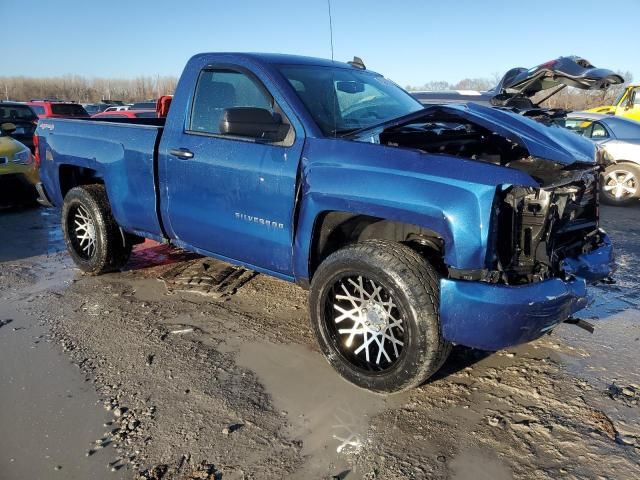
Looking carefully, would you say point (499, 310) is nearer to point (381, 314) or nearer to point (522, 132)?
point (381, 314)

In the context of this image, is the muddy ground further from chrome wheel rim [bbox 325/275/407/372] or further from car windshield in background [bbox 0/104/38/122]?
car windshield in background [bbox 0/104/38/122]

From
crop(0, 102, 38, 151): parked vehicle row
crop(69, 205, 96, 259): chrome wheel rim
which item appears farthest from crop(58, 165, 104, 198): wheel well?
crop(0, 102, 38, 151): parked vehicle row

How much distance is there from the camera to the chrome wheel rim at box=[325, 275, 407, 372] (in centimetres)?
298

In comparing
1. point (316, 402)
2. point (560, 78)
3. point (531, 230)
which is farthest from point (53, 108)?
point (531, 230)

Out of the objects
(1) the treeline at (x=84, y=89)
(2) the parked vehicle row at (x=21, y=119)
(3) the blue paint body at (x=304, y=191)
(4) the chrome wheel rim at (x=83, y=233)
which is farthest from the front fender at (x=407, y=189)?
(1) the treeline at (x=84, y=89)

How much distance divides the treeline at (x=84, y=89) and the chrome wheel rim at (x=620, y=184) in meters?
51.8

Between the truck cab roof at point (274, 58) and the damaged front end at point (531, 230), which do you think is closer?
the damaged front end at point (531, 230)

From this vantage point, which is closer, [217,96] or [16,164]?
[217,96]

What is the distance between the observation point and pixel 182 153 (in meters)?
3.87

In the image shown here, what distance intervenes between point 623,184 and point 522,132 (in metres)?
7.27

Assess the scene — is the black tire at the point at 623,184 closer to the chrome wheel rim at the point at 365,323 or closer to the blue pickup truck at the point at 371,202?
the blue pickup truck at the point at 371,202

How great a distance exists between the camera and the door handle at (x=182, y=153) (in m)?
3.83

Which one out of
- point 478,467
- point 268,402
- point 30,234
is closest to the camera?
point 478,467

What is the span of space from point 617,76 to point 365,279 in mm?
3707
